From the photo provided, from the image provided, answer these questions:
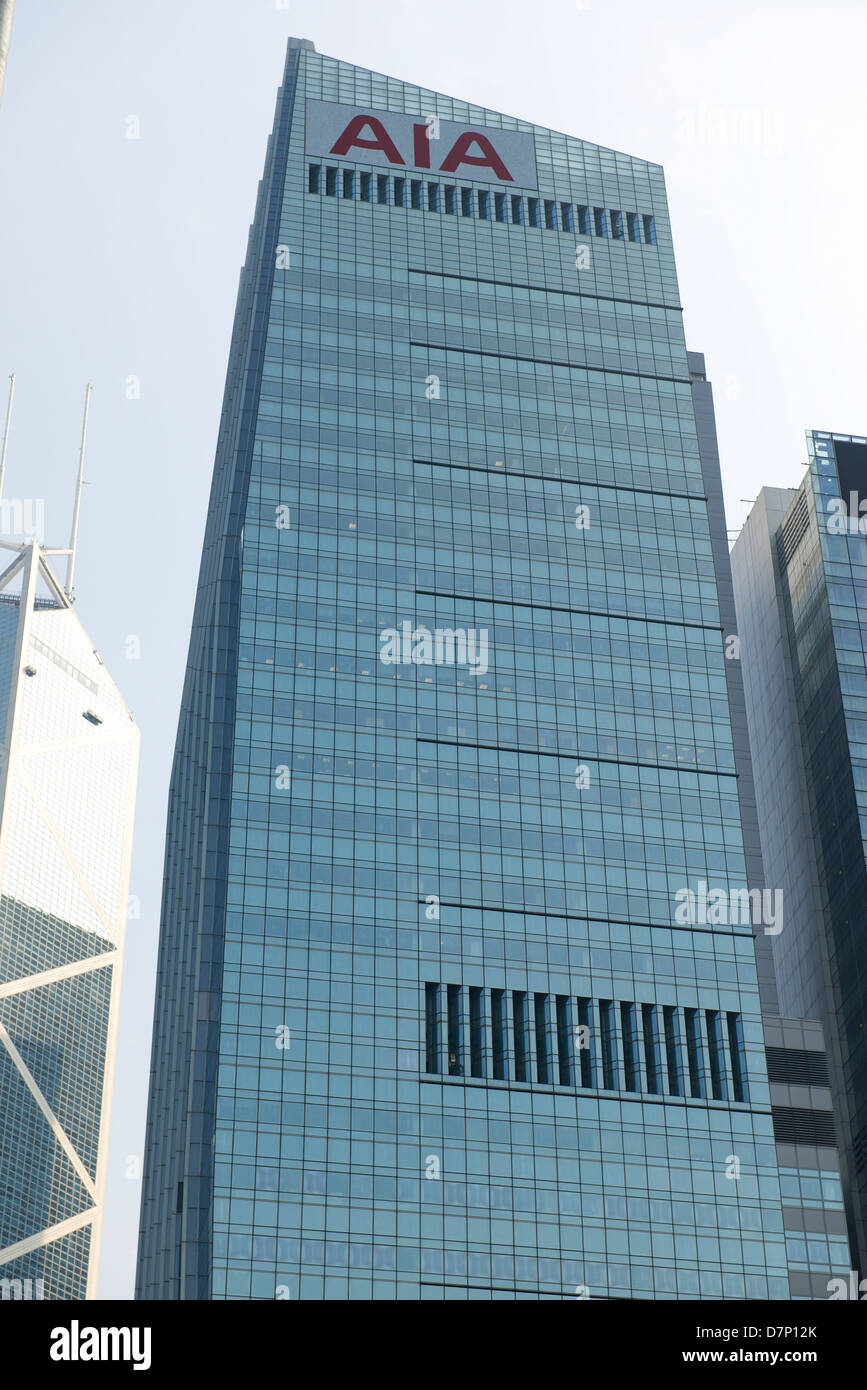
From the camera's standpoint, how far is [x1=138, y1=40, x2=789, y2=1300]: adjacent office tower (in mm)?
98188

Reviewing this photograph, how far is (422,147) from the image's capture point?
507 feet

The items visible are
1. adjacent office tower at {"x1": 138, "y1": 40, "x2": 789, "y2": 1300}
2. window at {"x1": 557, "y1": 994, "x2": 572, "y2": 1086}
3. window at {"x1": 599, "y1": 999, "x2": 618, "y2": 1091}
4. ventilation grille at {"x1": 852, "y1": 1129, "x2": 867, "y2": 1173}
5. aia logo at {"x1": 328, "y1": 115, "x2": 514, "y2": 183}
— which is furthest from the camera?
aia logo at {"x1": 328, "y1": 115, "x2": 514, "y2": 183}

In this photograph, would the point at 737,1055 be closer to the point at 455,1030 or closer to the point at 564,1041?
the point at 564,1041

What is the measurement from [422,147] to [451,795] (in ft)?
228

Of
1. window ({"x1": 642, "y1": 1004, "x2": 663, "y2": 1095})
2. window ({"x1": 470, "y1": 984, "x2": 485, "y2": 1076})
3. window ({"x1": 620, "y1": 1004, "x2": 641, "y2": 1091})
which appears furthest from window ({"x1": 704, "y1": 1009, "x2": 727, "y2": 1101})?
window ({"x1": 470, "y1": 984, "x2": 485, "y2": 1076})

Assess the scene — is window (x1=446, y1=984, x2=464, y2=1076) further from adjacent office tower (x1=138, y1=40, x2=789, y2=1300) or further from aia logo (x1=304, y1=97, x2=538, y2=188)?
aia logo (x1=304, y1=97, x2=538, y2=188)

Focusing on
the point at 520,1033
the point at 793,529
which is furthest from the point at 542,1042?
the point at 793,529

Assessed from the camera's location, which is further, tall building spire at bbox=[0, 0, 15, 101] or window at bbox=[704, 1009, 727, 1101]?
window at bbox=[704, 1009, 727, 1101]

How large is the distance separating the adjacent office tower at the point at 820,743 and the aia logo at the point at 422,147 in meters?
40.2

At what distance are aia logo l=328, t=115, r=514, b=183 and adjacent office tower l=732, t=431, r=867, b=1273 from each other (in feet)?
132

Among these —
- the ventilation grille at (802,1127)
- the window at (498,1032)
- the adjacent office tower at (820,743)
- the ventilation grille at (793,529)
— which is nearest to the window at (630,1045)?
the window at (498,1032)

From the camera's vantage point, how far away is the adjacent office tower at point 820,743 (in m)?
122
